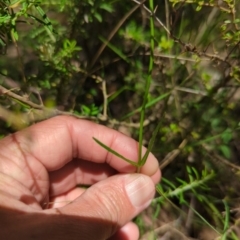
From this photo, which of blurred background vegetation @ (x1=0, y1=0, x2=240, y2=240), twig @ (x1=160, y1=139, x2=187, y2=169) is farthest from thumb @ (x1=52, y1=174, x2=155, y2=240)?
twig @ (x1=160, y1=139, x2=187, y2=169)

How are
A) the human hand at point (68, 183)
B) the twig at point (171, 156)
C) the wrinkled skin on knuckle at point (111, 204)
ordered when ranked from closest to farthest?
the human hand at point (68, 183) < the wrinkled skin on knuckle at point (111, 204) < the twig at point (171, 156)

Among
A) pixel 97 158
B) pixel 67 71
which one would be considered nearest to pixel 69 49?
pixel 67 71

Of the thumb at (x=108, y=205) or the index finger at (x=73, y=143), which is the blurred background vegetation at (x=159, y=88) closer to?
the index finger at (x=73, y=143)

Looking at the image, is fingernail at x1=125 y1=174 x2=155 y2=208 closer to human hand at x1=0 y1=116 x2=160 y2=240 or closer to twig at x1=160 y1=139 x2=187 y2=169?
human hand at x1=0 y1=116 x2=160 y2=240

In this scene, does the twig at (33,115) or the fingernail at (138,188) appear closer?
the twig at (33,115)

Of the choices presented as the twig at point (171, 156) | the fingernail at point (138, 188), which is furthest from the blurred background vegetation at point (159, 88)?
the fingernail at point (138, 188)

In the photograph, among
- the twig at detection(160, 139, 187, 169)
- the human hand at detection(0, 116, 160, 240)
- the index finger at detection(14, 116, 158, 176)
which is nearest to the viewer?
the human hand at detection(0, 116, 160, 240)

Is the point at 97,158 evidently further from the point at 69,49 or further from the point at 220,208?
the point at 220,208
